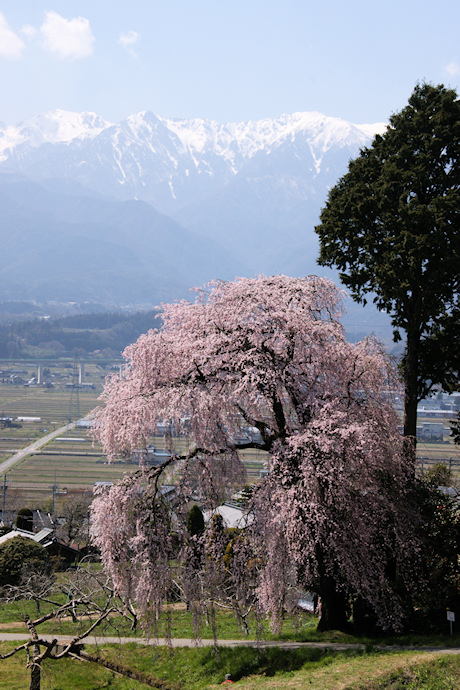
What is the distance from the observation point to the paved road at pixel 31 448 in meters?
96.6

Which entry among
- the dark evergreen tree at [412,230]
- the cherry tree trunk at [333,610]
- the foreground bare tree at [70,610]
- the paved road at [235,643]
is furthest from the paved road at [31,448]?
the cherry tree trunk at [333,610]

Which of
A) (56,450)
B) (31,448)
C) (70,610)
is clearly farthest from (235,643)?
(31,448)

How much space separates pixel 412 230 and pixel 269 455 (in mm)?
7481

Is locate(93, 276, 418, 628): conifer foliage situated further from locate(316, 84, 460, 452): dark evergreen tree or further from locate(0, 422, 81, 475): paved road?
locate(0, 422, 81, 475): paved road

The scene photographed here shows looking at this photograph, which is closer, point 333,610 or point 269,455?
point 269,455

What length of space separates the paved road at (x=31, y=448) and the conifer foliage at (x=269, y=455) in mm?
84528

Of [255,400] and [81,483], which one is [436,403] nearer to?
[81,483]

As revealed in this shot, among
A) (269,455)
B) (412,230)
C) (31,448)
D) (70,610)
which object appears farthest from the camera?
(31,448)

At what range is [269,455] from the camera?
13656 millimetres

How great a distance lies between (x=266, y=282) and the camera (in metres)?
15.9

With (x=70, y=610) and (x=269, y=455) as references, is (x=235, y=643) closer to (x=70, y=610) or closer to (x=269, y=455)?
(x=269, y=455)

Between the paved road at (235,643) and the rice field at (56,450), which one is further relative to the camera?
the rice field at (56,450)

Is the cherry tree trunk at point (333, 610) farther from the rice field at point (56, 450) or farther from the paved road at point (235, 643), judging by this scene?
the rice field at point (56, 450)

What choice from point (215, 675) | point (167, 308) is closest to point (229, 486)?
point (215, 675)
